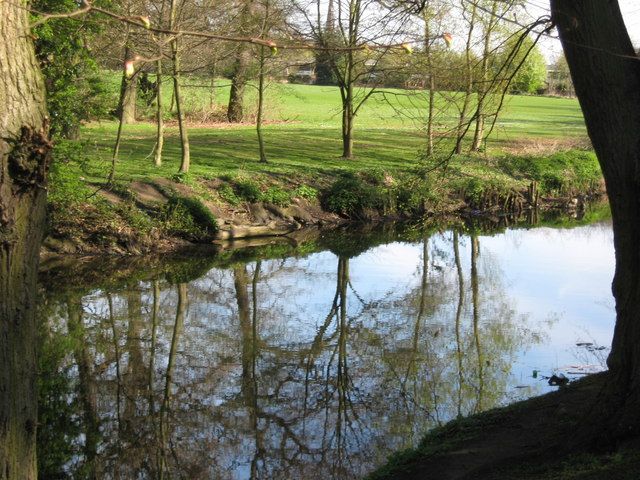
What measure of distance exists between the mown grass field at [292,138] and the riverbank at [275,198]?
2.02 ft

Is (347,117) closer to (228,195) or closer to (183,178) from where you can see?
(228,195)

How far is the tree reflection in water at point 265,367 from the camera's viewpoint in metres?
9.55

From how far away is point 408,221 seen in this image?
1039 inches

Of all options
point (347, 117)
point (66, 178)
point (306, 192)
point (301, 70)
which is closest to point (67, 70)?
point (66, 178)

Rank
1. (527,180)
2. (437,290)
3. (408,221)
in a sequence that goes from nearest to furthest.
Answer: (437,290)
(408,221)
(527,180)

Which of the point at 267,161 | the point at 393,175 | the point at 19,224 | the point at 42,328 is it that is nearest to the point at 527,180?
the point at 393,175

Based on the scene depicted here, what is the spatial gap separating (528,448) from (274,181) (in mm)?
18586

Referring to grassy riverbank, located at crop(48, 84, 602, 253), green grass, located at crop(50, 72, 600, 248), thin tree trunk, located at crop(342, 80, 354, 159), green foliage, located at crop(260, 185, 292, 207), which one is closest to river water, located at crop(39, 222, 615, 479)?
grassy riverbank, located at crop(48, 84, 602, 253)

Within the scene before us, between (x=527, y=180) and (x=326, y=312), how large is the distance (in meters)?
16.5

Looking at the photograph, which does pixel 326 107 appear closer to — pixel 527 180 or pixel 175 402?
pixel 527 180

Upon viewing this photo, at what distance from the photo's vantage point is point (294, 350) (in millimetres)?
13719

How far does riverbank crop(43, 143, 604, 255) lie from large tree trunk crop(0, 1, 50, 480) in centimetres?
1055

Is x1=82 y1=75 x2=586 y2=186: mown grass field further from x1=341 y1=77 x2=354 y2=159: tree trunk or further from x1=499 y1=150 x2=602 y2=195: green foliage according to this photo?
x1=499 y1=150 x2=602 y2=195: green foliage

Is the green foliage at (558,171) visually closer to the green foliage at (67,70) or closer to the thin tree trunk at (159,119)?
the thin tree trunk at (159,119)
